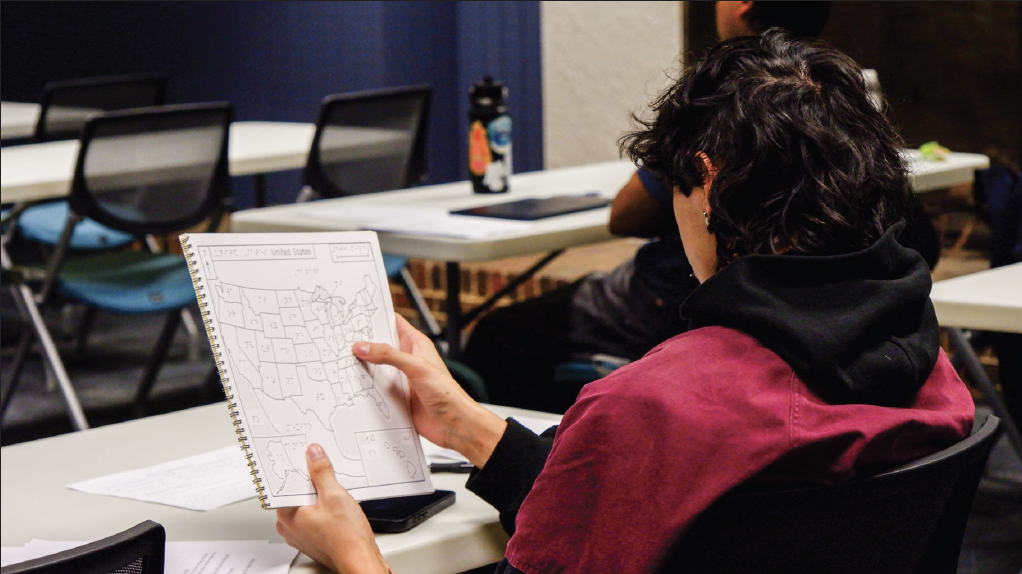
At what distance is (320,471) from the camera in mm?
1135

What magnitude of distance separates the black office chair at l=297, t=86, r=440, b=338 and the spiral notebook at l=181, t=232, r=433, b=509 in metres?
2.15

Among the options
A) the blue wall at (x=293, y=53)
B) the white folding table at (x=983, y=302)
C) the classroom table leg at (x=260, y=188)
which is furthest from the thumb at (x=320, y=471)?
the blue wall at (x=293, y=53)

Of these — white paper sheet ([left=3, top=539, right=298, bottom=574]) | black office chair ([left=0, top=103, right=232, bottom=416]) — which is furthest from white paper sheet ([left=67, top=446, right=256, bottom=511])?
black office chair ([left=0, top=103, right=232, bottom=416])

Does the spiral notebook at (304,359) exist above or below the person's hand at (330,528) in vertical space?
above

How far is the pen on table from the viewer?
1379 millimetres

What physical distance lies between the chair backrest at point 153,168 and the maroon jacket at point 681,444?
245 centimetres

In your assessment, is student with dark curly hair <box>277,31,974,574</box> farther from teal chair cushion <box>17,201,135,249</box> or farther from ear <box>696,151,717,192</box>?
teal chair cushion <box>17,201,135,249</box>

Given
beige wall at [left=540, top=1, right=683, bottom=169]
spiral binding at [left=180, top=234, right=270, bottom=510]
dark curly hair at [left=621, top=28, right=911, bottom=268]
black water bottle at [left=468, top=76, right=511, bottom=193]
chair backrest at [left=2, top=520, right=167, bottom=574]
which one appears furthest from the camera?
beige wall at [left=540, top=1, right=683, bottom=169]

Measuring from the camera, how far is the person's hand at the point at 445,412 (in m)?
1.26

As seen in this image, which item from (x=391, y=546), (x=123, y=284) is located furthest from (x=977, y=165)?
(x=391, y=546)

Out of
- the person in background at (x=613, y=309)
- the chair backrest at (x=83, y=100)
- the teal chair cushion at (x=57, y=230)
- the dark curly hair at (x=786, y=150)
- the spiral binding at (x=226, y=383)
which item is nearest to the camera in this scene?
the dark curly hair at (x=786, y=150)

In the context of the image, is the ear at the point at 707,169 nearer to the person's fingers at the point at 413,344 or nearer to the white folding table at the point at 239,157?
the person's fingers at the point at 413,344

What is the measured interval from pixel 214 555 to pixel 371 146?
2.54 meters

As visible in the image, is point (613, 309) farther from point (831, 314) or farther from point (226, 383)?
point (831, 314)
